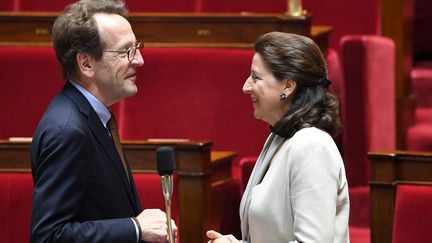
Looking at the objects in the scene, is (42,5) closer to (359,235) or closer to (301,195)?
(359,235)

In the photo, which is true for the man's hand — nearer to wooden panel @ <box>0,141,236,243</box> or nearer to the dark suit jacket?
the dark suit jacket

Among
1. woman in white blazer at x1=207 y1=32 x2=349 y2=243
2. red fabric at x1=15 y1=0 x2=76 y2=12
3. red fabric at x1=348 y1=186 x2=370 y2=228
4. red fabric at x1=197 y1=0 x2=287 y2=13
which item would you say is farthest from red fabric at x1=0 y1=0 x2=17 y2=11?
woman in white blazer at x1=207 y1=32 x2=349 y2=243

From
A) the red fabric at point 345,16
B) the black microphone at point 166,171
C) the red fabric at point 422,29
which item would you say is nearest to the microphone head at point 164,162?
the black microphone at point 166,171

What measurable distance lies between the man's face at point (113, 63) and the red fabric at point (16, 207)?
1.04ft

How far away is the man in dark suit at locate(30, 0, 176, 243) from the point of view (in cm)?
57

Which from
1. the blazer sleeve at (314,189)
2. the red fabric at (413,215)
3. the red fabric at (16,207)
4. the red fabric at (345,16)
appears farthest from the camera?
the red fabric at (345,16)

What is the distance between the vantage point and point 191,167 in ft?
3.00

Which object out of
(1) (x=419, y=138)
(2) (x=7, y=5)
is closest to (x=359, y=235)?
(1) (x=419, y=138)

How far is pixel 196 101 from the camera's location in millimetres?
1143

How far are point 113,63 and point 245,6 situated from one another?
0.73 m

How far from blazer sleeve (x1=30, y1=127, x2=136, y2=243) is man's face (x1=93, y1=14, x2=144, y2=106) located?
0.19 ft

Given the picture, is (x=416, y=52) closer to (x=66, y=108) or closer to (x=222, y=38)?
(x=222, y=38)

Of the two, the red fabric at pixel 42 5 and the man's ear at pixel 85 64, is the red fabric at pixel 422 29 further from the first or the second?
the man's ear at pixel 85 64

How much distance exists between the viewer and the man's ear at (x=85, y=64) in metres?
0.62
